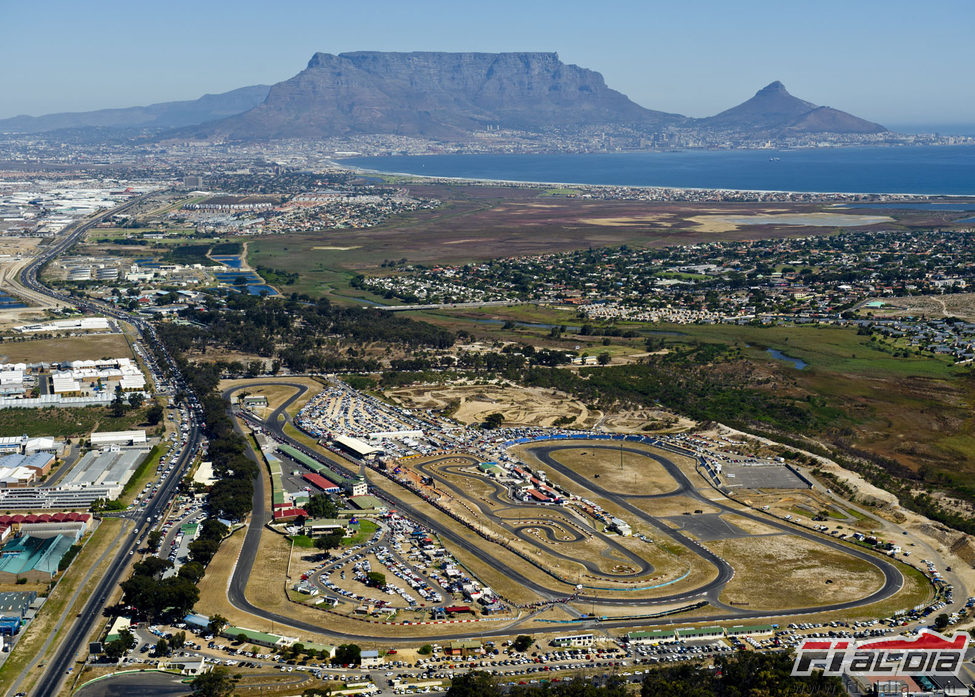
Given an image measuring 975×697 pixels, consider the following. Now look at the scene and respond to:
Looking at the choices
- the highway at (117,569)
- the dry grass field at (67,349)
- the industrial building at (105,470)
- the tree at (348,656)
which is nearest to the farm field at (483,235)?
the dry grass field at (67,349)

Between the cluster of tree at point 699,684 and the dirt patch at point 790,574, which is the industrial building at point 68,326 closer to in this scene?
the dirt patch at point 790,574

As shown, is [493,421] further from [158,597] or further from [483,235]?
[483,235]

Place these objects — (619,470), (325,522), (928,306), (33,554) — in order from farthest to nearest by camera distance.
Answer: (928,306)
(619,470)
(325,522)
(33,554)

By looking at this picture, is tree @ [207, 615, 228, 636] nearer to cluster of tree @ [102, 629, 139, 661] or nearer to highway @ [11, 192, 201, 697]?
cluster of tree @ [102, 629, 139, 661]

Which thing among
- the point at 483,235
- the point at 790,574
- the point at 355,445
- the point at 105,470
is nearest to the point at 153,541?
the point at 105,470

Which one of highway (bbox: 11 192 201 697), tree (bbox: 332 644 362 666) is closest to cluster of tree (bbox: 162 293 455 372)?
highway (bbox: 11 192 201 697)

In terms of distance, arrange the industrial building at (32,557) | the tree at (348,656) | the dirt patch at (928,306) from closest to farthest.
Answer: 1. the tree at (348,656)
2. the industrial building at (32,557)
3. the dirt patch at (928,306)

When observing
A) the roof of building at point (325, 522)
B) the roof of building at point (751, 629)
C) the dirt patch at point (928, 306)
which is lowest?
the roof of building at point (325, 522)
